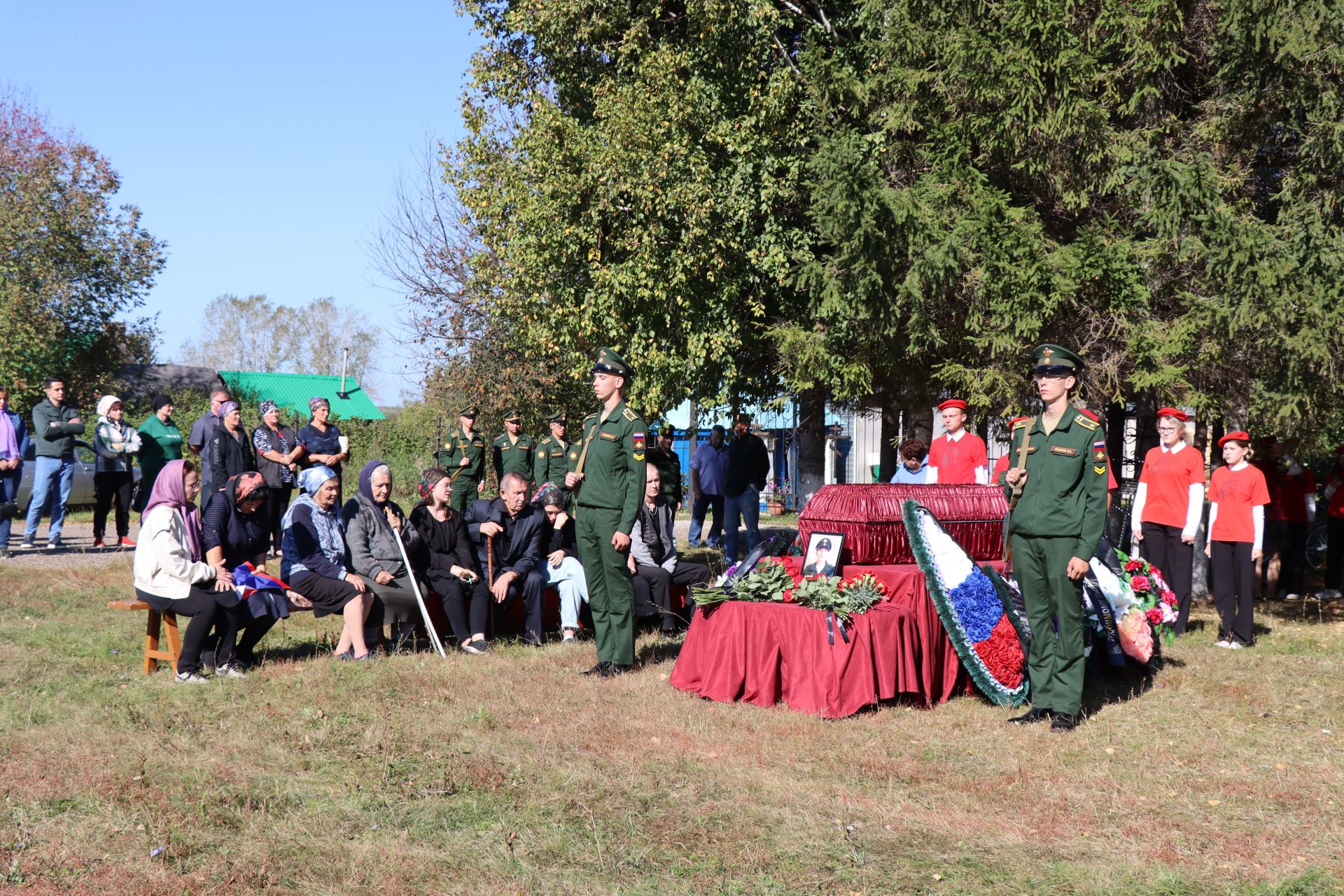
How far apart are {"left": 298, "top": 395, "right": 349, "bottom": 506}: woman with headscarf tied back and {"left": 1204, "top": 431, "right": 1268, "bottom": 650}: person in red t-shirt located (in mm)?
7675

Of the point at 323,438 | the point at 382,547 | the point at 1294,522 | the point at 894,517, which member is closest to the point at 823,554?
the point at 894,517

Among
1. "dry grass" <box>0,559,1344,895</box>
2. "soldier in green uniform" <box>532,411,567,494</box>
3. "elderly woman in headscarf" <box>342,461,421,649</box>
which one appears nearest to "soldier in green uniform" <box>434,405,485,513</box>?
"soldier in green uniform" <box>532,411,567,494</box>

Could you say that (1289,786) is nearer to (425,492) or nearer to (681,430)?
(425,492)

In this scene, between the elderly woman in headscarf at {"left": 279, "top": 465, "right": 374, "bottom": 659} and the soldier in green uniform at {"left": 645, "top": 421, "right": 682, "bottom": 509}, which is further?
the soldier in green uniform at {"left": 645, "top": 421, "right": 682, "bottom": 509}

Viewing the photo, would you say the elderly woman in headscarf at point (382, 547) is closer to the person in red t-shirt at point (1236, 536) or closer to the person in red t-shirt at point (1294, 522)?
the person in red t-shirt at point (1236, 536)

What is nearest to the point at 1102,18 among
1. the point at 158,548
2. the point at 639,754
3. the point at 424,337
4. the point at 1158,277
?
the point at 1158,277

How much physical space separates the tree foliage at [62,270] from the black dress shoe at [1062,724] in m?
26.7

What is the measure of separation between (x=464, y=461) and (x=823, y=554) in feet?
21.5

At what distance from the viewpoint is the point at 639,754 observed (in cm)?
619

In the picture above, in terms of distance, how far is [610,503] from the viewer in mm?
7938

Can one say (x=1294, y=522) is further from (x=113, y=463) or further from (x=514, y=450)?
(x=113, y=463)

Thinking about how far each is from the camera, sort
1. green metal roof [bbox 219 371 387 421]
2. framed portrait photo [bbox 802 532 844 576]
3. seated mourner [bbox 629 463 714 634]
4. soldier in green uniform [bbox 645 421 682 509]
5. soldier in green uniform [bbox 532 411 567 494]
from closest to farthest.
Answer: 1. framed portrait photo [bbox 802 532 844 576]
2. seated mourner [bbox 629 463 714 634]
3. soldier in green uniform [bbox 645 421 682 509]
4. soldier in green uniform [bbox 532 411 567 494]
5. green metal roof [bbox 219 371 387 421]

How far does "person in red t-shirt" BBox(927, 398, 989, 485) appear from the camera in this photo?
9.69 meters

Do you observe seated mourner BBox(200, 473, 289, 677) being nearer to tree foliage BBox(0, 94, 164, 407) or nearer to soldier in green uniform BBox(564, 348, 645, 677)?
soldier in green uniform BBox(564, 348, 645, 677)
